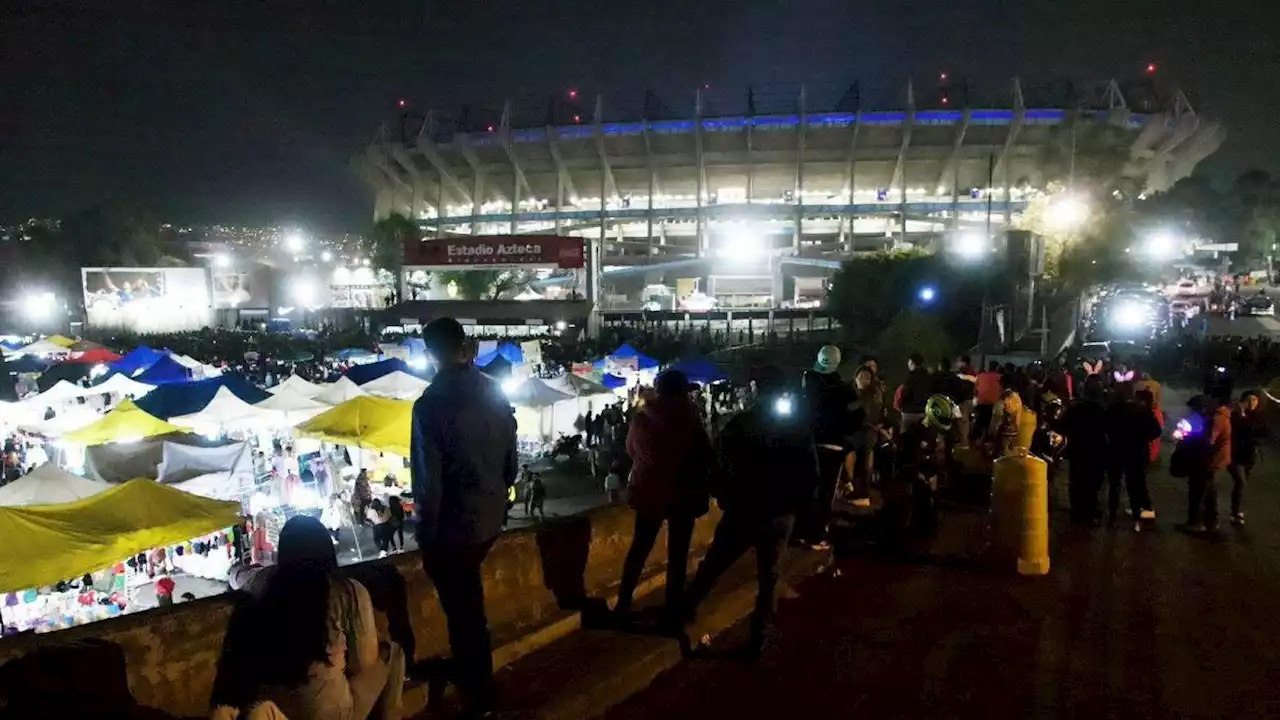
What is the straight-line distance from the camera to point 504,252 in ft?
105

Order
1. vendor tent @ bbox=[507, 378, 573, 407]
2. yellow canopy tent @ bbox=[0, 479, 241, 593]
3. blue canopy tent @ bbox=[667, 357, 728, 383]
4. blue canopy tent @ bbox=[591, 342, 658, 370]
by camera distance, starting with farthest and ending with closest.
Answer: blue canopy tent @ bbox=[591, 342, 658, 370], blue canopy tent @ bbox=[667, 357, 728, 383], vendor tent @ bbox=[507, 378, 573, 407], yellow canopy tent @ bbox=[0, 479, 241, 593]

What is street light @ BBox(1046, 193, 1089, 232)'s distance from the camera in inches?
1241

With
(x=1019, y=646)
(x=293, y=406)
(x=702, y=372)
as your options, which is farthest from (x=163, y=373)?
(x=1019, y=646)

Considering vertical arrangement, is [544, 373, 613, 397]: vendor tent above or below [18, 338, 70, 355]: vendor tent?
below

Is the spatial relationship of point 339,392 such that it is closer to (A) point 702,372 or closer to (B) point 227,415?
(B) point 227,415

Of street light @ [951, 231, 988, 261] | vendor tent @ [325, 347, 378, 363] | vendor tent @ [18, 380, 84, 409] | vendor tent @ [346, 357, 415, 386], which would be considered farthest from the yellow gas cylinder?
vendor tent @ [325, 347, 378, 363]

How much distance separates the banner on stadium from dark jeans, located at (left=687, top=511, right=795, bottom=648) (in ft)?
89.9

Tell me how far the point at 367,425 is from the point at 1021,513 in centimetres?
943

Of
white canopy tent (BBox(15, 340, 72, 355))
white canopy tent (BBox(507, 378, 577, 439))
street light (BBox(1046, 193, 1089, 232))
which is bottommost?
white canopy tent (BBox(507, 378, 577, 439))

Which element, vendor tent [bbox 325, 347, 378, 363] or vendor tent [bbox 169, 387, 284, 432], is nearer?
vendor tent [bbox 169, 387, 284, 432]

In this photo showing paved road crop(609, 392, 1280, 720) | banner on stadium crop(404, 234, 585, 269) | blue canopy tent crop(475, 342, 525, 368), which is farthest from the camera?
banner on stadium crop(404, 234, 585, 269)

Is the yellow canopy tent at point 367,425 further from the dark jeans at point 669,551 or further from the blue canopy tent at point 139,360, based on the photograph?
the blue canopy tent at point 139,360

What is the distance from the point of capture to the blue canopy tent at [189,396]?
14.5m

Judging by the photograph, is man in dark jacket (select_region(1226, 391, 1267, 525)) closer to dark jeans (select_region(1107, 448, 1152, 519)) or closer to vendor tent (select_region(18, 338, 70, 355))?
dark jeans (select_region(1107, 448, 1152, 519))
